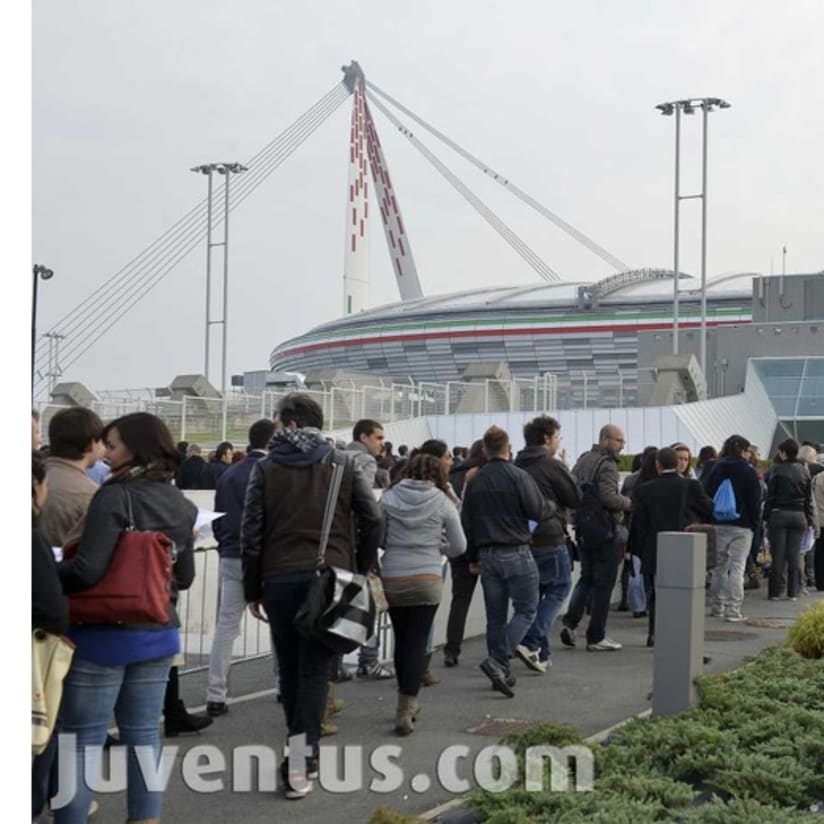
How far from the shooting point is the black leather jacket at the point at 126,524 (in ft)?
17.7

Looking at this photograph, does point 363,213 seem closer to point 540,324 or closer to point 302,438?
point 540,324

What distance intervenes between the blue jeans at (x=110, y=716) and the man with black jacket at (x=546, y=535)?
5.31 m

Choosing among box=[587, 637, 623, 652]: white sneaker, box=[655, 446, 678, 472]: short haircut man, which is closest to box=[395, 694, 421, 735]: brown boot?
box=[587, 637, 623, 652]: white sneaker

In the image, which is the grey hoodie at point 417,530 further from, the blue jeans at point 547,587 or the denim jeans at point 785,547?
the denim jeans at point 785,547

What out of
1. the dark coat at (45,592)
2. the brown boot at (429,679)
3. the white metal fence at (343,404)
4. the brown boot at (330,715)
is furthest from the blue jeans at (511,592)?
the white metal fence at (343,404)

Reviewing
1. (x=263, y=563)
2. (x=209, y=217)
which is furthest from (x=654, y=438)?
(x=263, y=563)

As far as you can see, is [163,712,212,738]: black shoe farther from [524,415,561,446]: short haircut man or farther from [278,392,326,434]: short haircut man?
[524,415,561,446]: short haircut man

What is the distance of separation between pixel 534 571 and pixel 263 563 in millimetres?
3258

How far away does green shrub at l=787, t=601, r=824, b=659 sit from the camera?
1131cm

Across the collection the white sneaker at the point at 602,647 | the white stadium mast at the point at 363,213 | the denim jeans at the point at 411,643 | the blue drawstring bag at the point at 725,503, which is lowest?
the white sneaker at the point at 602,647

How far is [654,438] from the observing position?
4031 centimetres

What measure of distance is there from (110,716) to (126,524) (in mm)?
724

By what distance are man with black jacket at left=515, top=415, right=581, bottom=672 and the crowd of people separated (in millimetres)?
13

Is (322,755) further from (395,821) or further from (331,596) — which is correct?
(395,821)
